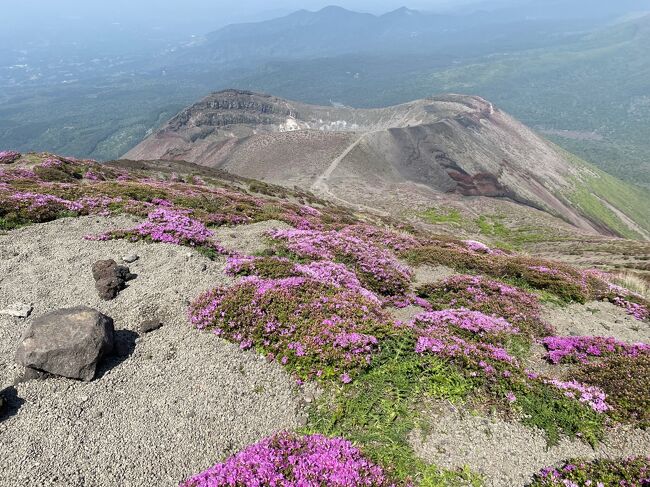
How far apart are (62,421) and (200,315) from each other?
5316 millimetres

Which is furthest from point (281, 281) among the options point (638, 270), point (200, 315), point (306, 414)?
point (638, 270)

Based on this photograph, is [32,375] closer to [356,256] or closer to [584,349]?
[356,256]

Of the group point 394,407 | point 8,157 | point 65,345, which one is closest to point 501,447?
point 394,407

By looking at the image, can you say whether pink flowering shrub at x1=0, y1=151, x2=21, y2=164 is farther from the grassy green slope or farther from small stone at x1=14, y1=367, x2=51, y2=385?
the grassy green slope

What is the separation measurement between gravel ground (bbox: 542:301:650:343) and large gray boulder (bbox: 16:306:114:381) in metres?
19.0

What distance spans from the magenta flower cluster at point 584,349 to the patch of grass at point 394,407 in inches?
211

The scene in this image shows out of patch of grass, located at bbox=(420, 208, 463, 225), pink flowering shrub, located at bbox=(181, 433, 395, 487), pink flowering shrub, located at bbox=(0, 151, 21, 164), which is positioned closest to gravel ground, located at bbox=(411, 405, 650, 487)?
pink flowering shrub, located at bbox=(181, 433, 395, 487)

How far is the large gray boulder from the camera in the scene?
11453 millimetres

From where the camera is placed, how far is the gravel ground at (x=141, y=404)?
30.6ft

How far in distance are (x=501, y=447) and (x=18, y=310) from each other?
705 inches

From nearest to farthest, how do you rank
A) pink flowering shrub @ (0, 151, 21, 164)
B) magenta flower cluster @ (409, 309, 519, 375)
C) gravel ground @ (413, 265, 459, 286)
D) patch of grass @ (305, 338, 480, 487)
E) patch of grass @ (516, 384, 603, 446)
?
1. patch of grass @ (305, 338, 480, 487)
2. patch of grass @ (516, 384, 603, 446)
3. magenta flower cluster @ (409, 309, 519, 375)
4. gravel ground @ (413, 265, 459, 286)
5. pink flowering shrub @ (0, 151, 21, 164)

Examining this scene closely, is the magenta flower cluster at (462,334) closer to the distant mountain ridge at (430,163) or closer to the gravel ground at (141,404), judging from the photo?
the gravel ground at (141,404)

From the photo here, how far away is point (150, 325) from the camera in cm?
1421

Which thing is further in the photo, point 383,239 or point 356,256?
point 383,239
